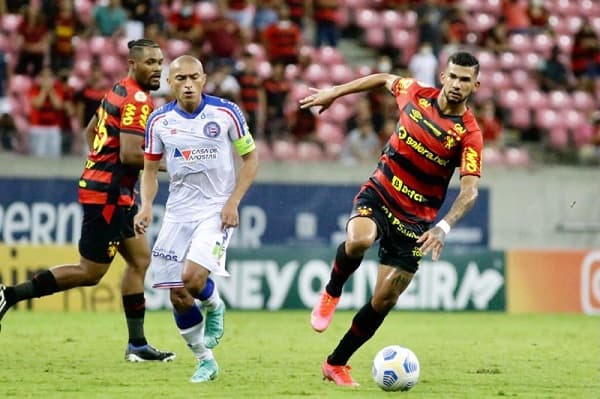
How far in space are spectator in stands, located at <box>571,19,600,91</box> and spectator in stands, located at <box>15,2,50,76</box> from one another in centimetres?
991

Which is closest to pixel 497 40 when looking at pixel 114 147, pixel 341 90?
pixel 114 147

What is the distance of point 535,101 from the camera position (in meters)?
23.0

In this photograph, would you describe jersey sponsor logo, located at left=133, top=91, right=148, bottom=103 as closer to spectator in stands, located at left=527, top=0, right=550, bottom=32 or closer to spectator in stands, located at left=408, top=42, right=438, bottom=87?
spectator in stands, located at left=408, top=42, right=438, bottom=87

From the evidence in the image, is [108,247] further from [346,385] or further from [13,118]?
[13,118]

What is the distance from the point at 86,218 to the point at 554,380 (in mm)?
4039

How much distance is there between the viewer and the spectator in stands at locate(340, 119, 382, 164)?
19844mm

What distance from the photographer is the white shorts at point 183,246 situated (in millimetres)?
9002

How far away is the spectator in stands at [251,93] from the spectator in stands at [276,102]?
10cm

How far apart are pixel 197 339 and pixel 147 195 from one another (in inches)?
43.4

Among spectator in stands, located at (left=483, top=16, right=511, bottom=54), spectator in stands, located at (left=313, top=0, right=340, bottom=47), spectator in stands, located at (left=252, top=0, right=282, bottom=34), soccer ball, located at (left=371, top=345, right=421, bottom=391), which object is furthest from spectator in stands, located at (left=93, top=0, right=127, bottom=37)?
soccer ball, located at (left=371, top=345, right=421, bottom=391)

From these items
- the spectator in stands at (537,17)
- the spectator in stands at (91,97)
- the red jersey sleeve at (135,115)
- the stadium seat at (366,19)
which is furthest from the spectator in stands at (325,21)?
the red jersey sleeve at (135,115)

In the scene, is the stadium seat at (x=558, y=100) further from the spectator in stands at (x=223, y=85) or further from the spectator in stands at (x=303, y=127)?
the spectator in stands at (x=223, y=85)

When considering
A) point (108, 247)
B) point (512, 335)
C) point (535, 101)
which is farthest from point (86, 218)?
point (535, 101)

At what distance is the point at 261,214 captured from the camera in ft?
64.1
